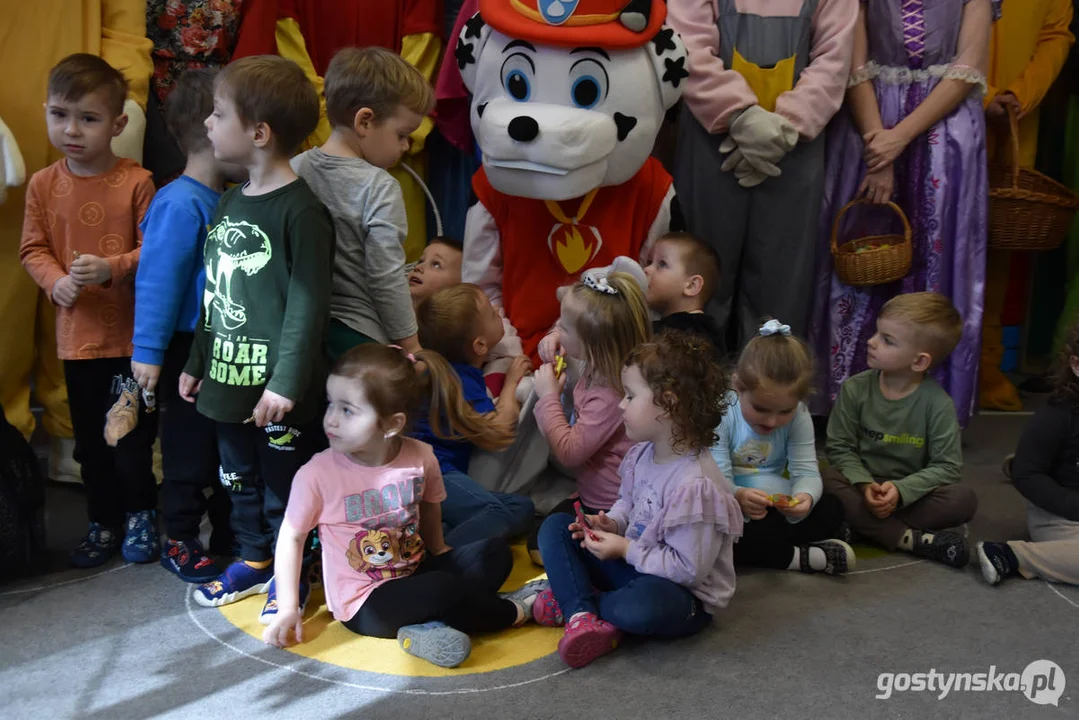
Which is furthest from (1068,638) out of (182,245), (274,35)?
(274,35)

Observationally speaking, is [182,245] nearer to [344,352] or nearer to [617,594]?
[344,352]

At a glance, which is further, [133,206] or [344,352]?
[133,206]

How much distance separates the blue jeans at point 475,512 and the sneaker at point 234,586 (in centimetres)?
40

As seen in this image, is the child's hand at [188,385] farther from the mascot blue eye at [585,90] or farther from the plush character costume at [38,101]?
the mascot blue eye at [585,90]

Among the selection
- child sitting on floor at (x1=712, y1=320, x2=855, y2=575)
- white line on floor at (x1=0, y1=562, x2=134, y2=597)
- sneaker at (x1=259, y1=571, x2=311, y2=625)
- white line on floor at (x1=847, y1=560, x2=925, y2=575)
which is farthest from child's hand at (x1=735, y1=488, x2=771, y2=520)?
white line on floor at (x1=0, y1=562, x2=134, y2=597)

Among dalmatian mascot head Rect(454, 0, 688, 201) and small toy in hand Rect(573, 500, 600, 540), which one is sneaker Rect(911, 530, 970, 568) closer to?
small toy in hand Rect(573, 500, 600, 540)

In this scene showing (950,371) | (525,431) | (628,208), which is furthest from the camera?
(950,371)

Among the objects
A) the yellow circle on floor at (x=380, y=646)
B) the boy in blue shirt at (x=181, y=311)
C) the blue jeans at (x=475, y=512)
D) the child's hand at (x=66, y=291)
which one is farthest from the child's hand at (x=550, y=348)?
the child's hand at (x=66, y=291)

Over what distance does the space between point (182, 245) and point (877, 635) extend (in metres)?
1.61

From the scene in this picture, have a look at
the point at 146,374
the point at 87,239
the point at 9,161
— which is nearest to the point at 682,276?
the point at 146,374

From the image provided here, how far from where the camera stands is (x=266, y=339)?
2104 millimetres

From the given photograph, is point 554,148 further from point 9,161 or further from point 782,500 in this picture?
point 9,161

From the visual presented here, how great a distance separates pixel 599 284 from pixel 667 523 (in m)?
0.61

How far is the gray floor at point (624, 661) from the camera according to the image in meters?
1.88
